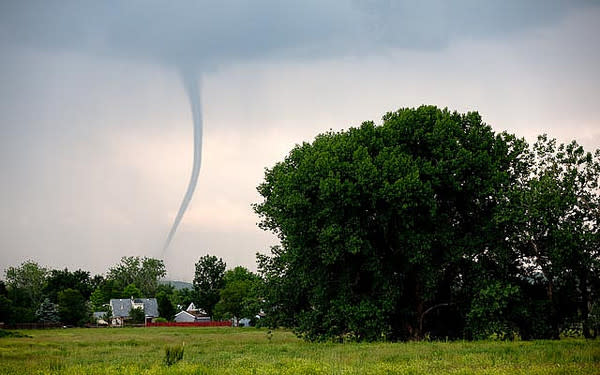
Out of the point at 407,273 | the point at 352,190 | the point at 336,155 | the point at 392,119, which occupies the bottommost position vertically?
the point at 407,273

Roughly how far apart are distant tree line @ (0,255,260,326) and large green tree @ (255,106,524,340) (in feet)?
30.9

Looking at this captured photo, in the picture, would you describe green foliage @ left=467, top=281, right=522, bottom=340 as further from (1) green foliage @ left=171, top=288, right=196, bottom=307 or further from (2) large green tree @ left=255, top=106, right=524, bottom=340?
(1) green foliage @ left=171, top=288, right=196, bottom=307

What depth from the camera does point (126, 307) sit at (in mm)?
139750

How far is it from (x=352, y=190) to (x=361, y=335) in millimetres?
9554

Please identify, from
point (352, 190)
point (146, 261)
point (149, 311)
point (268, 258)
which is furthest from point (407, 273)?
point (146, 261)

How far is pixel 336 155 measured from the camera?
36281 millimetres

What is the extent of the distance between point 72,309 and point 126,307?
33505 millimetres

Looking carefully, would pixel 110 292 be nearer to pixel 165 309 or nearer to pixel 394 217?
pixel 165 309

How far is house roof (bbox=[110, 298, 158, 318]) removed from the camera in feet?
446

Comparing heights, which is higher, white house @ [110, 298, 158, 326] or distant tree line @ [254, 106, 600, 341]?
distant tree line @ [254, 106, 600, 341]

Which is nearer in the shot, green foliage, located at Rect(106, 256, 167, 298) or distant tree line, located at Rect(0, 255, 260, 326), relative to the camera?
distant tree line, located at Rect(0, 255, 260, 326)

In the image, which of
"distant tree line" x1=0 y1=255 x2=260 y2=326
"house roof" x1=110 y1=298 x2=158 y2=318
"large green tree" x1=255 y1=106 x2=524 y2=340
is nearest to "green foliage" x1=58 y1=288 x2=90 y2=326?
"distant tree line" x1=0 y1=255 x2=260 y2=326

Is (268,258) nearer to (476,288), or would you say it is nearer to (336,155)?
(336,155)

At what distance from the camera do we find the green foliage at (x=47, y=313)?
339 feet
